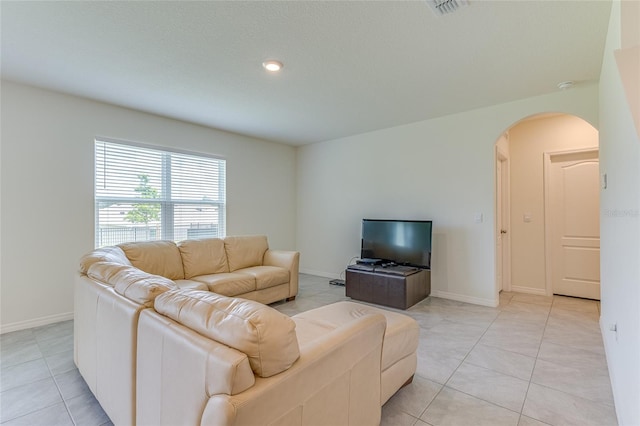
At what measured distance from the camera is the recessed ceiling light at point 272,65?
266 centimetres

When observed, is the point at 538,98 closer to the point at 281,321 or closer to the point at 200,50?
the point at 200,50

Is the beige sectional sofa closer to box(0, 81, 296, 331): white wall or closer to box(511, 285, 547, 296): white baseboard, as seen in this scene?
box(0, 81, 296, 331): white wall

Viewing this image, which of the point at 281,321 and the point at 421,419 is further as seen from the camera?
the point at 421,419

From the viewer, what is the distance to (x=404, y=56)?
2562 millimetres

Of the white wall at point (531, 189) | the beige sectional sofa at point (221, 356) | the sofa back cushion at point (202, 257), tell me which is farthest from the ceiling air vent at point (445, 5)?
the sofa back cushion at point (202, 257)

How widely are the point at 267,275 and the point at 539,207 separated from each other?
13.1ft

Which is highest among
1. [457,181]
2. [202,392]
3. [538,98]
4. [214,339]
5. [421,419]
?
[538,98]

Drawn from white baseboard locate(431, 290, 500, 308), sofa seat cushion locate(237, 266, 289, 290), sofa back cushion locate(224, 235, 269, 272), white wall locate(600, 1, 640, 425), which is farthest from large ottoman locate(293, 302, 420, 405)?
white baseboard locate(431, 290, 500, 308)

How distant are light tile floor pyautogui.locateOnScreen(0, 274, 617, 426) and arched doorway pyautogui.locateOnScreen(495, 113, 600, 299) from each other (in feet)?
3.26

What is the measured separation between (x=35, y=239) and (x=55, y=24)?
2.26 metres

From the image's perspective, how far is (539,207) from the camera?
4.36 meters

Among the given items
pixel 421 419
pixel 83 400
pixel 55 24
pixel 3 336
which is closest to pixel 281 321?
pixel 421 419

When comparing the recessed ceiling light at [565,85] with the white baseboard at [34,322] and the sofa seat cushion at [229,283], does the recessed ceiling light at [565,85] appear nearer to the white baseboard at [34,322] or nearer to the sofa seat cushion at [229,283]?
the sofa seat cushion at [229,283]

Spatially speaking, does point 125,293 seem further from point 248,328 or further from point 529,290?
point 529,290
